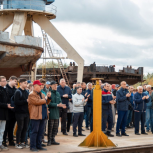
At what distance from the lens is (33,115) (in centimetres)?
771

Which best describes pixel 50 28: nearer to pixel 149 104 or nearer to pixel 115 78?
pixel 115 78

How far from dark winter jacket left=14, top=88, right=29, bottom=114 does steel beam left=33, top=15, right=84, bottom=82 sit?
16083mm

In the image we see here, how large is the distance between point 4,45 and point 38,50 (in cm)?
251

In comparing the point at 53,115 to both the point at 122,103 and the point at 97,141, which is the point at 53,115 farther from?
the point at 122,103

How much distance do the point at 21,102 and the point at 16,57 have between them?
920cm

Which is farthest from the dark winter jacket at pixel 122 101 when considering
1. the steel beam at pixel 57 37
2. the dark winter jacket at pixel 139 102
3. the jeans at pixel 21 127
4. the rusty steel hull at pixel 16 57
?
the steel beam at pixel 57 37

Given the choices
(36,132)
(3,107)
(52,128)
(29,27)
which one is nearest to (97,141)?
(52,128)

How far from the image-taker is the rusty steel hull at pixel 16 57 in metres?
16.0

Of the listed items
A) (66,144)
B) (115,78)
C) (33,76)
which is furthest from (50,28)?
(66,144)

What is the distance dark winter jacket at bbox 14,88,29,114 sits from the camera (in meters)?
7.93

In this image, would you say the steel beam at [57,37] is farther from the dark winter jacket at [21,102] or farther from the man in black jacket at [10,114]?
the dark winter jacket at [21,102]

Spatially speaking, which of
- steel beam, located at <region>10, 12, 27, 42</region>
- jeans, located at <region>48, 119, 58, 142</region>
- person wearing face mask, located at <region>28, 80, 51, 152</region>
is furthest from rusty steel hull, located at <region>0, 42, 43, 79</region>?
person wearing face mask, located at <region>28, 80, 51, 152</region>

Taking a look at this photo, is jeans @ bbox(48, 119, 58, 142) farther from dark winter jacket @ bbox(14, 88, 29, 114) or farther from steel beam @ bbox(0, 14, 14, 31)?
steel beam @ bbox(0, 14, 14, 31)

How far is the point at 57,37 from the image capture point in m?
24.3
